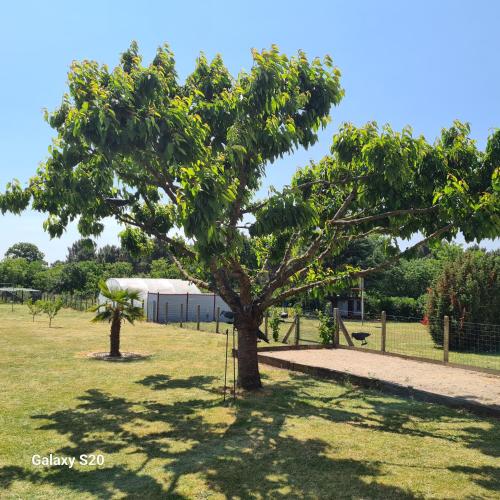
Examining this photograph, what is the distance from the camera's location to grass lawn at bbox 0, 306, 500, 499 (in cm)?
616

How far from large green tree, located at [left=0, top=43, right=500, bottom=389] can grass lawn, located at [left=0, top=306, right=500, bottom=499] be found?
7.41ft

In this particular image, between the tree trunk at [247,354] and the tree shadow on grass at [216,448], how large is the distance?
18.6 inches

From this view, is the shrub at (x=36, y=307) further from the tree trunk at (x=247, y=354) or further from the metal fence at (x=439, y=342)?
the tree trunk at (x=247, y=354)

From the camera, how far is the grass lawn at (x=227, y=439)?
616 cm

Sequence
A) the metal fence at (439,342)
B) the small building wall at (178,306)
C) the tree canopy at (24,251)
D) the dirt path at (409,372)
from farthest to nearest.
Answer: the tree canopy at (24,251) → the small building wall at (178,306) → the metal fence at (439,342) → the dirt path at (409,372)

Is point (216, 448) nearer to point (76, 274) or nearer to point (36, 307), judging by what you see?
point (36, 307)

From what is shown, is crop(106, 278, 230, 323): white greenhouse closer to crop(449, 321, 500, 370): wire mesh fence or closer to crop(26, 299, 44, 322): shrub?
crop(26, 299, 44, 322): shrub

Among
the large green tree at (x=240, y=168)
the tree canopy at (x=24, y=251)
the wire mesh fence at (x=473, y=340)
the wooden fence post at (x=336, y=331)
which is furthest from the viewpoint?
the tree canopy at (x=24, y=251)

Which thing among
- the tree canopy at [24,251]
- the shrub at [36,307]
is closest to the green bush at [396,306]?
the shrub at [36,307]

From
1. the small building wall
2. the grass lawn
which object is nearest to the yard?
the grass lawn

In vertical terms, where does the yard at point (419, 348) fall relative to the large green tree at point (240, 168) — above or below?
below

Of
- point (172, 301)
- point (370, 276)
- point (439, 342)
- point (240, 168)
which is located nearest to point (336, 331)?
point (439, 342)

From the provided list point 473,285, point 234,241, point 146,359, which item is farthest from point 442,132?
point 473,285

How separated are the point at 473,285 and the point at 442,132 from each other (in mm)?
13316
